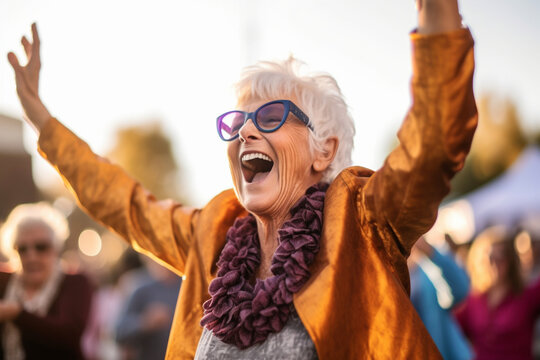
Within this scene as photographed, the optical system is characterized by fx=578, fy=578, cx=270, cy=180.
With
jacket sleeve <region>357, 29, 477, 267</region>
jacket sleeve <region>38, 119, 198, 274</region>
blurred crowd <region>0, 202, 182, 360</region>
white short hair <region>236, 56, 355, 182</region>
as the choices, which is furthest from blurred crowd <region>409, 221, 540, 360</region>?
jacket sleeve <region>357, 29, 477, 267</region>

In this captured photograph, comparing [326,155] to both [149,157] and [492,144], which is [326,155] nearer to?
[492,144]

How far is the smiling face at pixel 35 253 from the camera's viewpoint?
3.94 m

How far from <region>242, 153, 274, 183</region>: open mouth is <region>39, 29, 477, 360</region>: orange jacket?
0.27 metres

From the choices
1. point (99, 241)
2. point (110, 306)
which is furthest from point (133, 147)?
point (110, 306)

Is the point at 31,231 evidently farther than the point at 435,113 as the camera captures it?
Yes

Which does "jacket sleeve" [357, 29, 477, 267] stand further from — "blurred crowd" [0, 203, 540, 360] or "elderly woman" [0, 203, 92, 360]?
"elderly woman" [0, 203, 92, 360]

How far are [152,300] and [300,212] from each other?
3.61m

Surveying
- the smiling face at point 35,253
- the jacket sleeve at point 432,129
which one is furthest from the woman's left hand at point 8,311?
the jacket sleeve at point 432,129

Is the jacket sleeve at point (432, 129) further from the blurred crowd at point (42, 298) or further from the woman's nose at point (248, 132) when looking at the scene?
the blurred crowd at point (42, 298)

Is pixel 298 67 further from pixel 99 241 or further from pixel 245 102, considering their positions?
pixel 99 241

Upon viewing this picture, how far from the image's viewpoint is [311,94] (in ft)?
7.11

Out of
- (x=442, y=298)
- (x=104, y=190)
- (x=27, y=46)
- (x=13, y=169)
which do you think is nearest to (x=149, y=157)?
(x=13, y=169)

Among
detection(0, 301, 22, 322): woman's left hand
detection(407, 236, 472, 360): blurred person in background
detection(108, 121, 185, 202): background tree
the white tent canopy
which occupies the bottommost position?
detection(108, 121, 185, 202): background tree

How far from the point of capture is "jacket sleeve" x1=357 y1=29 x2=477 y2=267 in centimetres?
148
